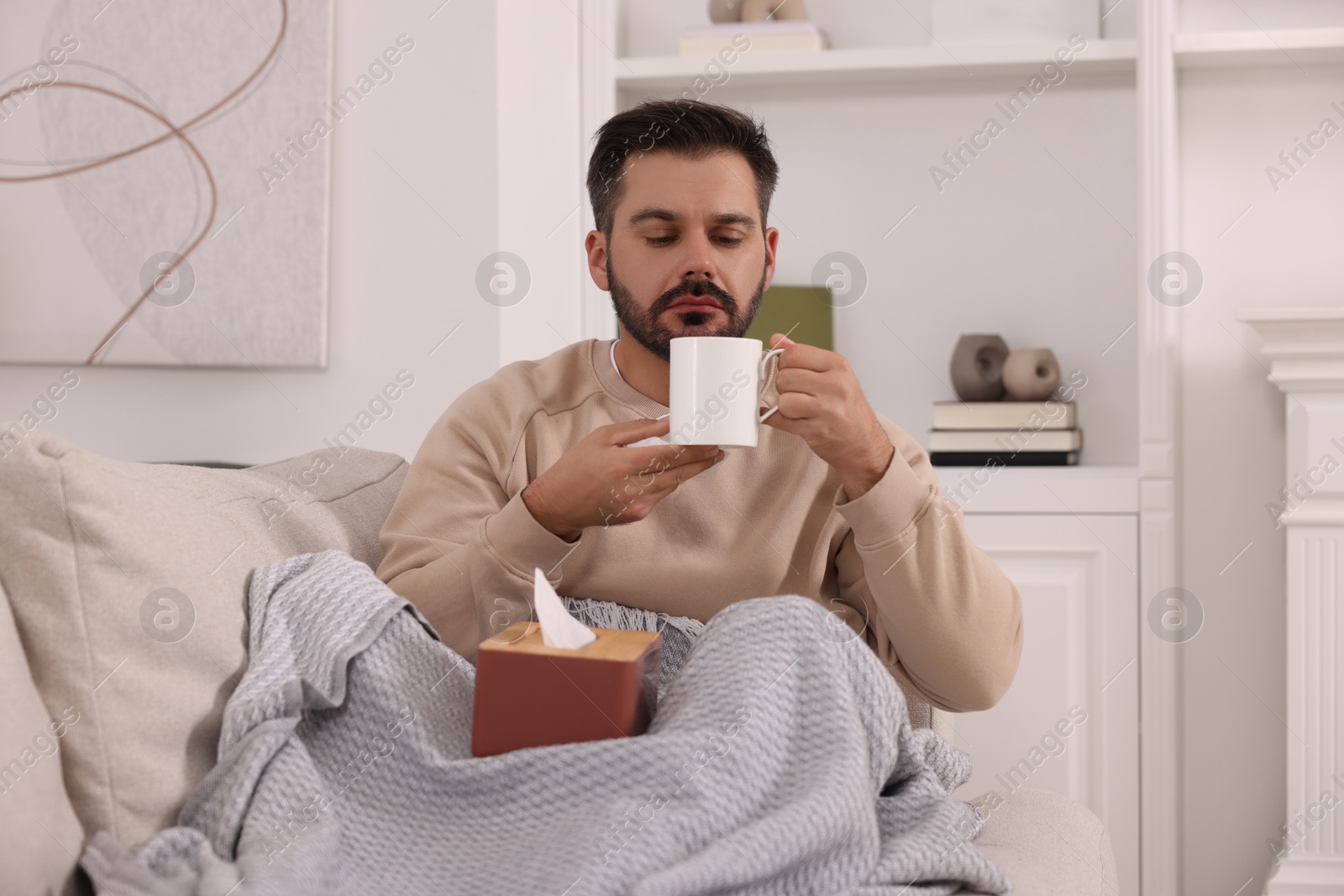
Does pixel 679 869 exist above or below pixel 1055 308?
below

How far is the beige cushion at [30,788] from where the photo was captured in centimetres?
71

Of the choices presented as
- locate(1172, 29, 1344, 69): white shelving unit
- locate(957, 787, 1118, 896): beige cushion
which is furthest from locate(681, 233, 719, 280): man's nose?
locate(1172, 29, 1344, 69): white shelving unit

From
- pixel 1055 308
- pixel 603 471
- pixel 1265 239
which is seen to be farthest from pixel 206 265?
pixel 1265 239

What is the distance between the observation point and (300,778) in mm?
794

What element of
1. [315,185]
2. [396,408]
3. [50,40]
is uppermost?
[50,40]

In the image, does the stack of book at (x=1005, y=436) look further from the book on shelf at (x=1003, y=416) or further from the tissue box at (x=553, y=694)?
the tissue box at (x=553, y=694)

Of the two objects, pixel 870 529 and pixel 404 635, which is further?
pixel 870 529

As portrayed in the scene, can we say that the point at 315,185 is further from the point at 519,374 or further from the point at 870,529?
the point at 870,529

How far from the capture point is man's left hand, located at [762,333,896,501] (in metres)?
1.07

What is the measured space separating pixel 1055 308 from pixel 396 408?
4.17 ft

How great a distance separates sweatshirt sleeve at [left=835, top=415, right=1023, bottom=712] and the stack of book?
36.3 inches

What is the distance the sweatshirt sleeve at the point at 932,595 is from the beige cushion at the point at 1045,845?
0.37 feet

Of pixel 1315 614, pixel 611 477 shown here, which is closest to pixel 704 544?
pixel 611 477

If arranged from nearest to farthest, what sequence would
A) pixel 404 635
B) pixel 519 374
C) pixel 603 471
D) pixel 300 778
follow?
pixel 300 778
pixel 404 635
pixel 603 471
pixel 519 374
